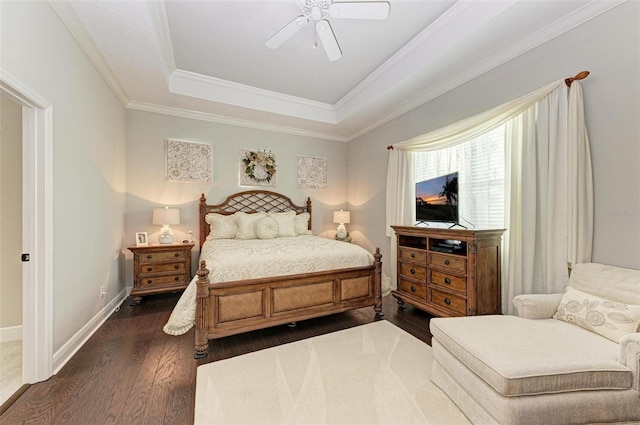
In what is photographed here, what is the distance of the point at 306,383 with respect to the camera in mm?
1944

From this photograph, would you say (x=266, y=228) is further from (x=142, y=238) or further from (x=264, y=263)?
(x=142, y=238)

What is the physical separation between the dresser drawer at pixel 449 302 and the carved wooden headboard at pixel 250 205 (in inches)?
116

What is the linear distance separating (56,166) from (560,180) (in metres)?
4.28

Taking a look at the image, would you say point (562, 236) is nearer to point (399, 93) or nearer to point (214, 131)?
point (399, 93)

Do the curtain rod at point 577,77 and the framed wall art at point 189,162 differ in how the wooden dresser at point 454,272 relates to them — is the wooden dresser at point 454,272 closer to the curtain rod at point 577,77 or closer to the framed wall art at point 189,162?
the curtain rod at point 577,77

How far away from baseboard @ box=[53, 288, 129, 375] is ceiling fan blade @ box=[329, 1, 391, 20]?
11.9 feet

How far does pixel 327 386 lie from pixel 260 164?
3918mm

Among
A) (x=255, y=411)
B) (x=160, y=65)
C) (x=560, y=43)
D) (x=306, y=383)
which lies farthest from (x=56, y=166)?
(x=560, y=43)

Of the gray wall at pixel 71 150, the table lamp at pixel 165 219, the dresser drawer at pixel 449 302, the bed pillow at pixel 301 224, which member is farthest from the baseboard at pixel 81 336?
the dresser drawer at pixel 449 302

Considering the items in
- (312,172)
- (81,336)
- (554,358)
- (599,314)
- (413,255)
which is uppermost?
(312,172)

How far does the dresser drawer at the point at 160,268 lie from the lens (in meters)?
3.57

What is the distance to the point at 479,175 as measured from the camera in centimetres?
316

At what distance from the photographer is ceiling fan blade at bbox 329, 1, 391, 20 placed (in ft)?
6.53

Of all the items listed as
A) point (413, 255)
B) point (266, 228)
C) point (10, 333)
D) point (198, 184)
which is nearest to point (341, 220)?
point (266, 228)
